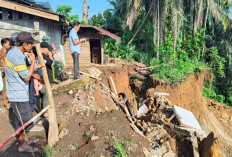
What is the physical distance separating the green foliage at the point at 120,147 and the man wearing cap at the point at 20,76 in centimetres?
178

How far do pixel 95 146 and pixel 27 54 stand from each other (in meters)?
2.31

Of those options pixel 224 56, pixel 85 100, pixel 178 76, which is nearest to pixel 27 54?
pixel 85 100

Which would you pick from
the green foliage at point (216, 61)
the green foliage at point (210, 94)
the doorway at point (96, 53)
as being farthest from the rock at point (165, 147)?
the green foliage at point (216, 61)

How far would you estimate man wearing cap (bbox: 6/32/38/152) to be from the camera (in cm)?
318

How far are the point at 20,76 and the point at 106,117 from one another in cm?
257

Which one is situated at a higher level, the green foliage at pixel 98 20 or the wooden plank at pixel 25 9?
the green foliage at pixel 98 20

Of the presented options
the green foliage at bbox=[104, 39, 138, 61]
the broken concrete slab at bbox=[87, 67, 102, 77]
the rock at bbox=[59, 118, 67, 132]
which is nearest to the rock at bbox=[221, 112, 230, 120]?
the green foliage at bbox=[104, 39, 138, 61]

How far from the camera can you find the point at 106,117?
16.6 feet

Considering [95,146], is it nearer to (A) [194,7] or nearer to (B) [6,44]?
(B) [6,44]

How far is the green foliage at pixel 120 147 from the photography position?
3408 mm

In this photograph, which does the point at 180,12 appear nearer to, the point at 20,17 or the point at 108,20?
the point at 108,20

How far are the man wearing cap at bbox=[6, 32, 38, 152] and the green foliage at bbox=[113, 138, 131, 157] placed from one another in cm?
178

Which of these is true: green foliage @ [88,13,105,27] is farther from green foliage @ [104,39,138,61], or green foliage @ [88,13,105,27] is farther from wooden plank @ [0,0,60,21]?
wooden plank @ [0,0,60,21]

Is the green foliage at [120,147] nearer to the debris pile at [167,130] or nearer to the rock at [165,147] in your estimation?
the debris pile at [167,130]
